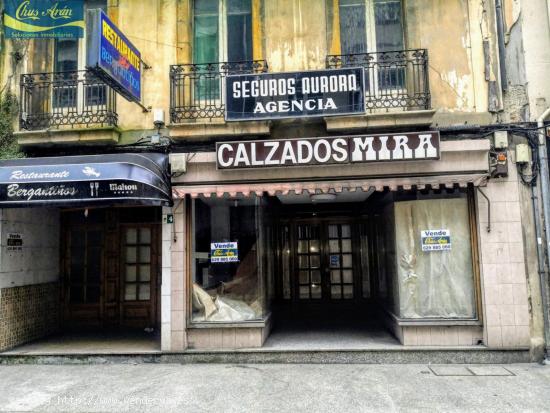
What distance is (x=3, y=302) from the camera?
753 centimetres

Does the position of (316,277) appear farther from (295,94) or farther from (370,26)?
(370,26)

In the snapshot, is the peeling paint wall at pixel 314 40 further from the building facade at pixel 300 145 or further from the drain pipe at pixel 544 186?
the drain pipe at pixel 544 186

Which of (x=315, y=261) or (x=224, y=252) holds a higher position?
(x=224, y=252)

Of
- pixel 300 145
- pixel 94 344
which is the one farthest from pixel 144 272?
pixel 300 145

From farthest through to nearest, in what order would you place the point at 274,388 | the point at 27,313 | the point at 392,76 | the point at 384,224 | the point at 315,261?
1. the point at 315,261
2. the point at 384,224
3. the point at 27,313
4. the point at 392,76
5. the point at 274,388

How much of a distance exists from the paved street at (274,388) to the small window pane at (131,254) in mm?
3027

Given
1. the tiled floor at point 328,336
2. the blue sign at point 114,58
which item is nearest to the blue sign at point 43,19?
the blue sign at point 114,58

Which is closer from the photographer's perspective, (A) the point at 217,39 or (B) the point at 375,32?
(B) the point at 375,32

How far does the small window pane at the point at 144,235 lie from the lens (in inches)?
385

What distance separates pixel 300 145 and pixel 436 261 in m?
3.32

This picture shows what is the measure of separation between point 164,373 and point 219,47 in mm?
6224

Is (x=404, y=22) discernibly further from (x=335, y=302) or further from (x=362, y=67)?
(x=335, y=302)

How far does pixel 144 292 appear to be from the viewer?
9609 millimetres

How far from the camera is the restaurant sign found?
6.83 metres
